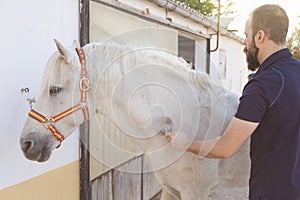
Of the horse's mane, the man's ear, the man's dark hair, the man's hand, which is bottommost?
the man's hand

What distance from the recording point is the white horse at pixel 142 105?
195 cm

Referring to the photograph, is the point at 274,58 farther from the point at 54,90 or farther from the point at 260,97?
the point at 54,90

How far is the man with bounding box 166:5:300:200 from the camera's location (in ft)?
5.37

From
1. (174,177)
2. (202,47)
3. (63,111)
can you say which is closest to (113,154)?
(174,177)

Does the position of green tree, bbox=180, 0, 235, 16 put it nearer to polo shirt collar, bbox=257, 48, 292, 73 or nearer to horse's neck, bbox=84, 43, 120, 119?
horse's neck, bbox=84, 43, 120, 119

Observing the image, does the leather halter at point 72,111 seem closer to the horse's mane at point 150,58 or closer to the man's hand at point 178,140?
the horse's mane at point 150,58

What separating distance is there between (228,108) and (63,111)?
43.8 inches

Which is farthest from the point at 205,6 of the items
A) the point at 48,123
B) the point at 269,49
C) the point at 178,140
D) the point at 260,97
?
the point at 260,97

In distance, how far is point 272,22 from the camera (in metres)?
1.71

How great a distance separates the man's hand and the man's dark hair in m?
0.71

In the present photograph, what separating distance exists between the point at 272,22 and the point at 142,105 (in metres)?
0.87

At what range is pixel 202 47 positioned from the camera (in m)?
7.13

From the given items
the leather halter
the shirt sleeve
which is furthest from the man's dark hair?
the leather halter

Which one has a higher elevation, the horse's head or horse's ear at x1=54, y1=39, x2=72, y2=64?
horse's ear at x1=54, y1=39, x2=72, y2=64
